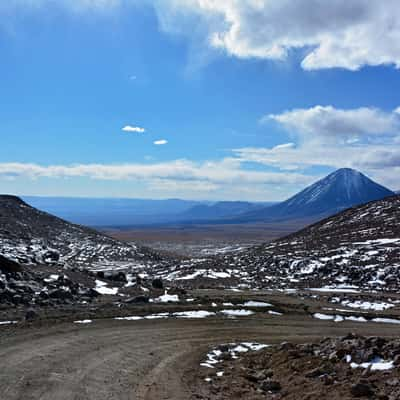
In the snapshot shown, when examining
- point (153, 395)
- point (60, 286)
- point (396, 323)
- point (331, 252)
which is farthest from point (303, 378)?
point (331, 252)

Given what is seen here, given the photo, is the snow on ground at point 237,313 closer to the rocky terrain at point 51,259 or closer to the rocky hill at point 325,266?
the rocky terrain at point 51,259

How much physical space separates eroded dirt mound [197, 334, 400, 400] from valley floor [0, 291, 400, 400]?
391 mm

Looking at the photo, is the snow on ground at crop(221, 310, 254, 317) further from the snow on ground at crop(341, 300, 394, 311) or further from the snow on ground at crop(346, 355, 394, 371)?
the snow on ground at crop(346, 355, 394, 371)

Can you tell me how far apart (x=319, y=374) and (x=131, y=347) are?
855 centimetres

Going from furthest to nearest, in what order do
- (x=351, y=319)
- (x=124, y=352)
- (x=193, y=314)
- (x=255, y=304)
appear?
(x=255, y=304)
(x=351, y=319)
(x=193, y=314)
(x=124, y=352)

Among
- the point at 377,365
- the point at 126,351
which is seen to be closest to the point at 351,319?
the point at 126,351

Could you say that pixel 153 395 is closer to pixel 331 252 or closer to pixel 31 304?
pixel 31 304

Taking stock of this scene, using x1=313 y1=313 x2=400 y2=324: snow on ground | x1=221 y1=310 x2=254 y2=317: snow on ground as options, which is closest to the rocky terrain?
x1=221 y1=310 x2=254 y2=317: snow on ground

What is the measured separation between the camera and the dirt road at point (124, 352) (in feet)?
40.4

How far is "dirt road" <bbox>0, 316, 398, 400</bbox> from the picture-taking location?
40.4ft

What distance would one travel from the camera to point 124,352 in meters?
16.9

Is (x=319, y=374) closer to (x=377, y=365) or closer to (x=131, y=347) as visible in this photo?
(x=377, y=365)

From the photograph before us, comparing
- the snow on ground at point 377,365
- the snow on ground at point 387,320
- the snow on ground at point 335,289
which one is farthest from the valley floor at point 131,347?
the snow on ground at point 335,289

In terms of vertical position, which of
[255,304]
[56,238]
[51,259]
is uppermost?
[56,238]
